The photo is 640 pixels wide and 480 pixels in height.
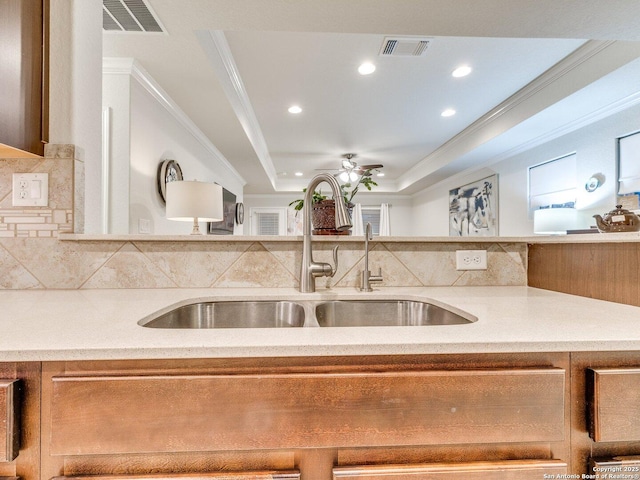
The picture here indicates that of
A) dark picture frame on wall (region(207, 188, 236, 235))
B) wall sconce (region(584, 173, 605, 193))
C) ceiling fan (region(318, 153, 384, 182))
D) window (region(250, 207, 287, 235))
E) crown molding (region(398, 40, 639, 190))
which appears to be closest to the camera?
crown molding (region(398, 40, 639, 190))

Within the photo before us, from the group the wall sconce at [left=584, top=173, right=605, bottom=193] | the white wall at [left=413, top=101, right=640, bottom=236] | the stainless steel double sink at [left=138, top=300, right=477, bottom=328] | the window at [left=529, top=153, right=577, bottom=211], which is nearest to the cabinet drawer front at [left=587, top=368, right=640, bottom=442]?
the stainless steel double sink at [left=138, top=300, right=477, bottom=328]

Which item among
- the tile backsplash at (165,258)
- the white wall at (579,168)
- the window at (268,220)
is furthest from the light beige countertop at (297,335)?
the window at (268,220)

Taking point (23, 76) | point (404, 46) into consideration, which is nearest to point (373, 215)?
point (404, 46)

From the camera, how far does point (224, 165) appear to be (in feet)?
14.3

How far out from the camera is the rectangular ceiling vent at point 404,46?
2.33 meters

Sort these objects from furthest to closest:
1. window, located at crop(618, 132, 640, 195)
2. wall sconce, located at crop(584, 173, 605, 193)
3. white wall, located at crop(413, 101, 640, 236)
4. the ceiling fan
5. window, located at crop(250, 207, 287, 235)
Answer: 1. window, located at crop(250, 207, 287, 235)
2. the ceiling fan
3. wall sconce, located at crop(584, 173, 605, 193)
4. white wall, located at crop(413, 101, 640, 236)
5. window, located at crop(618, 132, 640, 195)

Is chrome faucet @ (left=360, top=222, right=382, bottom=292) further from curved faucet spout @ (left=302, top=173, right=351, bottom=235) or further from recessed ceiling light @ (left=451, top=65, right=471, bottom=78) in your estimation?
recessed ceiling light @ (left=451, top=65, right=471, bottom=78)

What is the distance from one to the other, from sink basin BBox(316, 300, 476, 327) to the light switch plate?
1.04 m

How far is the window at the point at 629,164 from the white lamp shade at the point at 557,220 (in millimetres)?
403

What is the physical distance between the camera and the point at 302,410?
556 mm

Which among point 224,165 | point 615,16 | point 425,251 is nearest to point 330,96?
point 224,165

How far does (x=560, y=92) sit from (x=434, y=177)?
289 centimetres

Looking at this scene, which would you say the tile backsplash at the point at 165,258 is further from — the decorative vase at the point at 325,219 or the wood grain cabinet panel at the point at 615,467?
the wood grain cabinet panel at the point at 615,467

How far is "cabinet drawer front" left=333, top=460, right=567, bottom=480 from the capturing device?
0.56 metres
